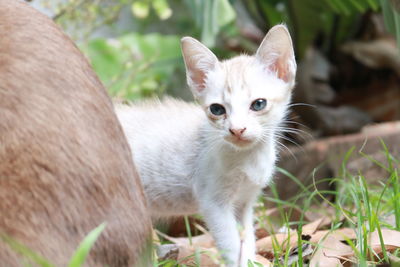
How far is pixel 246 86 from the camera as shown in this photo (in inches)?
120

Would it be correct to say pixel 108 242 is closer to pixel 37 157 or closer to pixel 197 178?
pixel 37 157

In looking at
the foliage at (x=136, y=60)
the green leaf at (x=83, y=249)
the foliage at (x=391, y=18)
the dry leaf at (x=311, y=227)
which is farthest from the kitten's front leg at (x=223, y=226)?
the foliage at (x=136, y=60)

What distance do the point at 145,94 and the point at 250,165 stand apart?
381 cm

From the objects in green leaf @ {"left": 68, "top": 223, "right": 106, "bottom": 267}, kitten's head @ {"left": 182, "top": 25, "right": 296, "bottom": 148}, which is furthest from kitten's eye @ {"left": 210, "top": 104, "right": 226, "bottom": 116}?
green leaf @ {"left": 68, "top": 223, "right": 106, "bottom": 267}

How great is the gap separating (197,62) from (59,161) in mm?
1332

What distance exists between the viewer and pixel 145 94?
6832mm

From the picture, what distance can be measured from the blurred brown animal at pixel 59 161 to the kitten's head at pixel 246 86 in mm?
847

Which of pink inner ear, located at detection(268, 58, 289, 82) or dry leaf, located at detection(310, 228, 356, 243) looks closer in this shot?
dry leaf, located at detection(310, 228, 356, 243)

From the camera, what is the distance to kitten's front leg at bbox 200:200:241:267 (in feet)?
9.68

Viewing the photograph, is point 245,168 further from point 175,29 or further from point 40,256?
point 175,29

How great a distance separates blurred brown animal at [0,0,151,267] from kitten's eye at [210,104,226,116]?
34.9 inches

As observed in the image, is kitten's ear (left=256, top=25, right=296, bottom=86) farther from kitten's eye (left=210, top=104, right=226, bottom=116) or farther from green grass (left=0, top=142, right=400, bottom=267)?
green grass (left=0, top=142, right=400, bottom=267)

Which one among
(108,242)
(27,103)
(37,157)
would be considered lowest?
(108,242)

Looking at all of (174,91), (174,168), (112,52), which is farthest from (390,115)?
(174,168)
